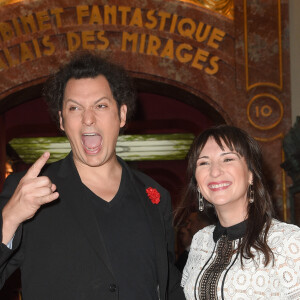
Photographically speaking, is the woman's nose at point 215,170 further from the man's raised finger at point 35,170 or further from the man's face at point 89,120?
the man's raised finger at point 35,170

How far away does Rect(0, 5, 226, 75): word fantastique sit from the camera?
5125 mm

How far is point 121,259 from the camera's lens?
204cm

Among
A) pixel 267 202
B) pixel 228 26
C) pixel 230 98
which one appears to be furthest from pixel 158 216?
pixel 228 26

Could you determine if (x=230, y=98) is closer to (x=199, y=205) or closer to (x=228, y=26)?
(x=228, y=26)

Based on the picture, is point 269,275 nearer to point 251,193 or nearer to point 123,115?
point 251,193

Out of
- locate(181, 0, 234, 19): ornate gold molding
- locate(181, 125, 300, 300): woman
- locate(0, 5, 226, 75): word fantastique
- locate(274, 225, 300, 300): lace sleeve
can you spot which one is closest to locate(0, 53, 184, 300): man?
locate(181, 125, 300, 300): woman

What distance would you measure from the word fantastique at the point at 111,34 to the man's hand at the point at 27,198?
353 centimetres

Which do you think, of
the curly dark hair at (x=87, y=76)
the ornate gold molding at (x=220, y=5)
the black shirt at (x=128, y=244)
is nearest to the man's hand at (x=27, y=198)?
the black shirt at (x=128, y=244)

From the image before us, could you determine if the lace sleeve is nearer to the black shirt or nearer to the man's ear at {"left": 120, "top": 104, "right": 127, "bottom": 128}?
the black shirt

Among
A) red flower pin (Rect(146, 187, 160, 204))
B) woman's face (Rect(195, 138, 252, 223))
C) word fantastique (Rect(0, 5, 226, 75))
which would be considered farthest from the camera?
word fantastique (Rect(0, 5, 226, 75))

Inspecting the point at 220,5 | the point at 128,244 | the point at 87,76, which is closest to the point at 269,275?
the point at 128,244

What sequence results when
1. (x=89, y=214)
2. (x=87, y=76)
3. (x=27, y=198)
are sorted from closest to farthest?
1. (x=27, y=198)
2. (x=89, y=214)
3. (x=87, y=76)

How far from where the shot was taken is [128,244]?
2.08 m

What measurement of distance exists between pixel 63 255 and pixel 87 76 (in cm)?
79
